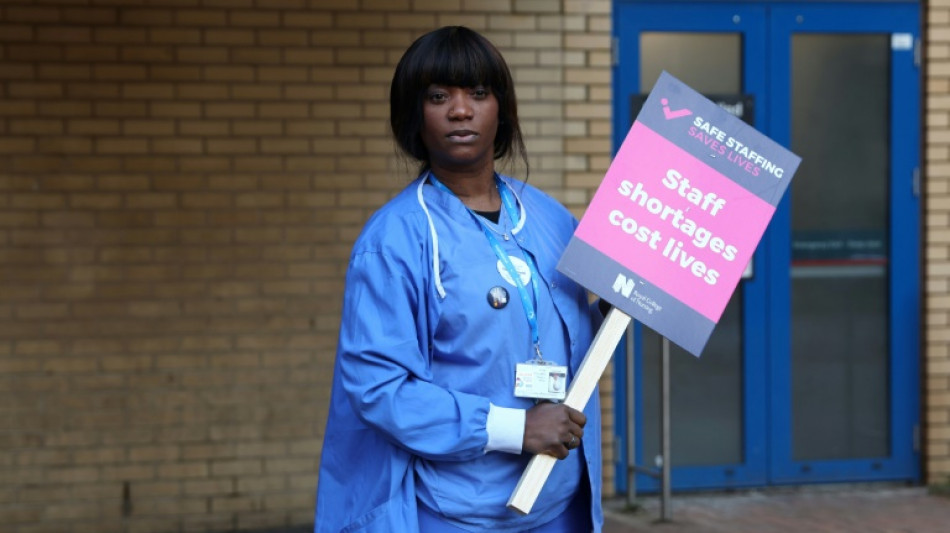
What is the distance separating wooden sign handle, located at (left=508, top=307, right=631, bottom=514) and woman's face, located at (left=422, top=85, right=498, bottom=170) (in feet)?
1.47

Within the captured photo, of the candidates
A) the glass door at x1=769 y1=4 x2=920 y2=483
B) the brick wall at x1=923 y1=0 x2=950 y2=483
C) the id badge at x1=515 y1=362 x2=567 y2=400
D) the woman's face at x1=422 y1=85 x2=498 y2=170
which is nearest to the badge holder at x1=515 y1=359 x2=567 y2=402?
the id badge at x1=515 y1=362 x2=567 y2=400

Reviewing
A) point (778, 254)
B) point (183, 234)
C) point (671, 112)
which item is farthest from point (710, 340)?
point (671, 112)

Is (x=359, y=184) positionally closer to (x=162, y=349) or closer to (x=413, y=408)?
(x=162, y=349)

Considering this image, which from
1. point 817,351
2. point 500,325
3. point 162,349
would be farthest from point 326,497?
point 817,351

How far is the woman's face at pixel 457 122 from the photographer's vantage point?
2781 mm

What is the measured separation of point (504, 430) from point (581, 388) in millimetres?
196

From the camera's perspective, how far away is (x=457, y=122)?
2781 millimetres

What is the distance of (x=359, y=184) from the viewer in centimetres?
612

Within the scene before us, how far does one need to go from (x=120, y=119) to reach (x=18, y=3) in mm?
651

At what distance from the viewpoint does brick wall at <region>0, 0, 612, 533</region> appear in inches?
232

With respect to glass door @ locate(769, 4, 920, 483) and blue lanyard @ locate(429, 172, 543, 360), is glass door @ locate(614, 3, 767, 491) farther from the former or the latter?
blue lanyard @ locate(429, 172, 543, 360)

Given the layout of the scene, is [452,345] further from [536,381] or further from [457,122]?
[457,122]

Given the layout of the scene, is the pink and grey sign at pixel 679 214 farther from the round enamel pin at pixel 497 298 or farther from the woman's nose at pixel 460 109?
the woman's nose at pixel 460 109

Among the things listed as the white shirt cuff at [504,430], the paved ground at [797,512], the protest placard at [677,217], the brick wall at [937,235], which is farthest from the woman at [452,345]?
the brick wall at [937,235]
